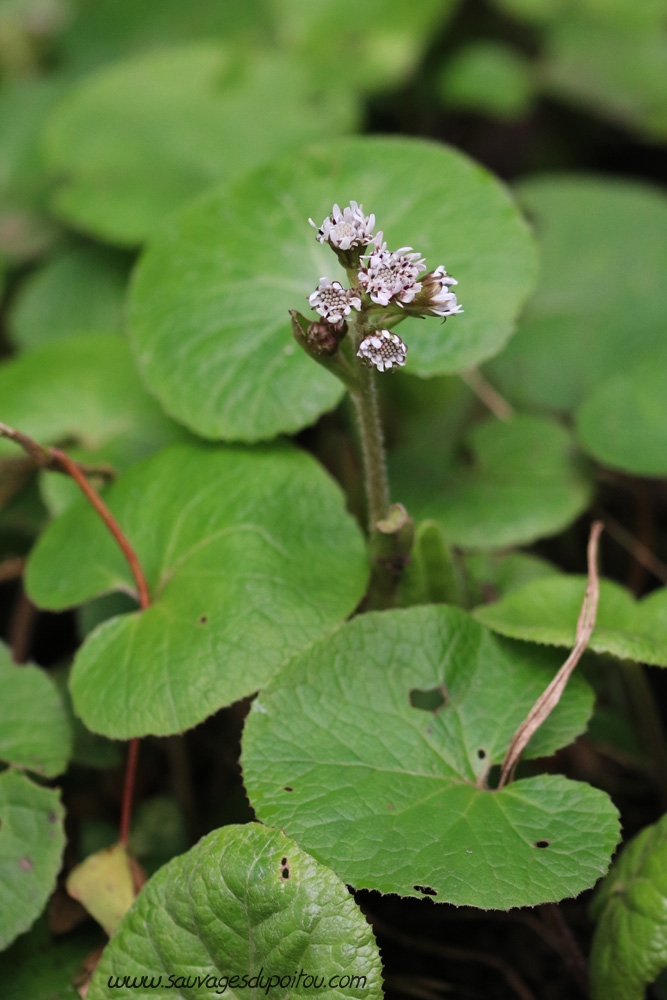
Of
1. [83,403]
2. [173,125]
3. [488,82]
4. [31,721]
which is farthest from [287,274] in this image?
[488,82]

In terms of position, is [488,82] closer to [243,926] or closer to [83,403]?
[83,403]

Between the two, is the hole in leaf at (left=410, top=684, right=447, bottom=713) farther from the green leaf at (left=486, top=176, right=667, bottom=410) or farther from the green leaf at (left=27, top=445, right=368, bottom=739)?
the green leaf at (left=486, top=176, right=667, bottom=410)

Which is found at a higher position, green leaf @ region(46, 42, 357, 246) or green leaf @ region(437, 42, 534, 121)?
green leaf @ region(437, 42, 534, 121)

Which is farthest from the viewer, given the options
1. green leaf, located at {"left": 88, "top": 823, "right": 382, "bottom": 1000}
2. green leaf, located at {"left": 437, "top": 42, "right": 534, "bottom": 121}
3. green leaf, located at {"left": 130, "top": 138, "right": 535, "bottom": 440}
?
green leaf, located at {"left": 437, "top": 42, "right": 534, "bottom": 121}

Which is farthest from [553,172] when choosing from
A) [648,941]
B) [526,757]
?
[648,941]

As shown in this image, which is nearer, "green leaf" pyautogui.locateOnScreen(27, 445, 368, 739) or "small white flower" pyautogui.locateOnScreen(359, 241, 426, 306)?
"small white flower" pyautogui.locateOnScreen(359, 241, 426, 306)

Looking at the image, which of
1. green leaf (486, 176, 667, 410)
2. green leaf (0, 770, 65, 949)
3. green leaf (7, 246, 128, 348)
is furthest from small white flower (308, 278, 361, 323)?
green leaf (7, 246, 128, 348)
